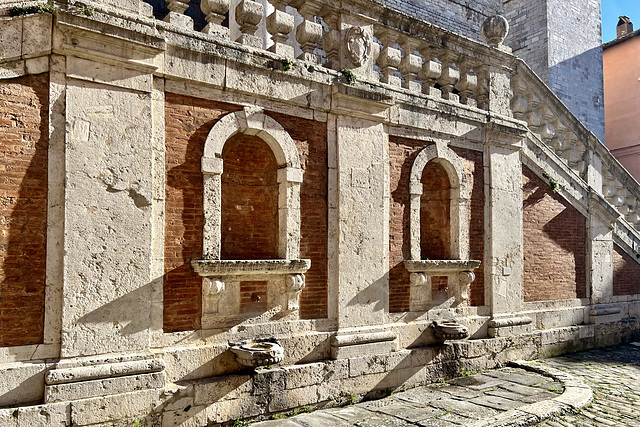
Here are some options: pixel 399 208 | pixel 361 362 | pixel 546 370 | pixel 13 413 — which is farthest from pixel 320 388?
pixel 546 370

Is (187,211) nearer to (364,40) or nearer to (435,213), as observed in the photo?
(364,40)

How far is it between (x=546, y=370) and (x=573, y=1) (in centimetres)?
1316

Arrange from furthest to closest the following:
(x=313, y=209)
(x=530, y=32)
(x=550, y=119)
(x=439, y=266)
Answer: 1. (x=530, y=32)
2. (x=550, y=119)
3. (x=439, y=266)
4. (x=313, y=209)

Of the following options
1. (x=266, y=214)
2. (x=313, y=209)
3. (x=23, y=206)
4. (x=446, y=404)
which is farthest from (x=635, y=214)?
(x=23, y=206)

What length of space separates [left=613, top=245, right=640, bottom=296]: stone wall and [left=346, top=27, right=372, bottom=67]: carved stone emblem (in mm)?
7046

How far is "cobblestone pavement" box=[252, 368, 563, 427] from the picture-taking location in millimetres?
6145

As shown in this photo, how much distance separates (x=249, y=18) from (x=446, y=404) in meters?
5.35

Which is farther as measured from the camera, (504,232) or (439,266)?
(504,232)

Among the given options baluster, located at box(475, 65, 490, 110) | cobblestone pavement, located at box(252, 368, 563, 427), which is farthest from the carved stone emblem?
cobblestone pavement, located at box(252, 368, 563, 427)

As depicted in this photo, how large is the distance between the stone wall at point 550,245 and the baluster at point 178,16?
6.42m

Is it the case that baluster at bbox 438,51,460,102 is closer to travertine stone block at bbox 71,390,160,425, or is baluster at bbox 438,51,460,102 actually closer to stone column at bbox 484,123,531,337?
stone column at bbox 484,123,531,337

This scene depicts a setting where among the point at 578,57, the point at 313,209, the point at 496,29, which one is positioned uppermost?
the point at 578,57

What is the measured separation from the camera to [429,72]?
8.42 meters

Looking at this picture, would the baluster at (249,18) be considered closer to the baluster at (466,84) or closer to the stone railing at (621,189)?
the baluster at (466,84)
